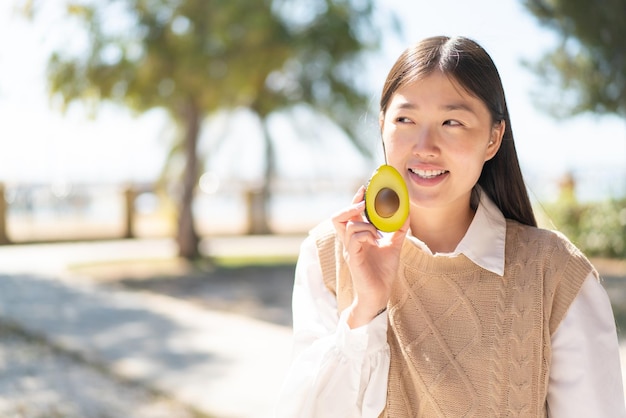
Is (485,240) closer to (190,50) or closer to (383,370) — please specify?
(383,370)

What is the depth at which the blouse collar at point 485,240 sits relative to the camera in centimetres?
188

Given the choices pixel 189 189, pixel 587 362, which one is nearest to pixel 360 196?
pixel 587 362

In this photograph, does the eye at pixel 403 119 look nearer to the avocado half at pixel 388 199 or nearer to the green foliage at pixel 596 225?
the avocado half at pixel 388 199

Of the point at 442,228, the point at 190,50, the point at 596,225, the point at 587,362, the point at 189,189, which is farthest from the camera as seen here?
the point at 189,189

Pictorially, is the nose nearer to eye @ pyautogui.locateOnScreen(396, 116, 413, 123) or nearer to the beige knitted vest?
eye @ pyautogui.locateOnScreen(396, 116, 413, 123)

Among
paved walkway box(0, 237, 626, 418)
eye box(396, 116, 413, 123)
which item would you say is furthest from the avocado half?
paved walkway box(0, 237, 626, 418)

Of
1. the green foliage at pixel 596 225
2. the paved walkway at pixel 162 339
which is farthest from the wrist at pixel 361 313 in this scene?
the green foliage at pixel 596 225

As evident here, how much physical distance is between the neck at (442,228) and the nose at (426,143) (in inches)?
9.2

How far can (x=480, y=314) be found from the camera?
1851 mm

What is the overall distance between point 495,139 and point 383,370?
2.11 feet

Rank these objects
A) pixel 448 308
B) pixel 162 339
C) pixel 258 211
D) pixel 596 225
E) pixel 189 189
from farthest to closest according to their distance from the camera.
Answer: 1. pixel 258 211
2. pixel 189 189
3. pixel 596 225
4. pixel 162 339
5. pixel 448 308

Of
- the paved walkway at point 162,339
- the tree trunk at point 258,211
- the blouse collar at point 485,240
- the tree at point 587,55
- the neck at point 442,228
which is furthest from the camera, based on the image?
the tree trunk at point 258,211

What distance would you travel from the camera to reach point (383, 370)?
1815 mm

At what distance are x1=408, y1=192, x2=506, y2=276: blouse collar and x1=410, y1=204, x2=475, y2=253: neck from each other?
0.19 ft
